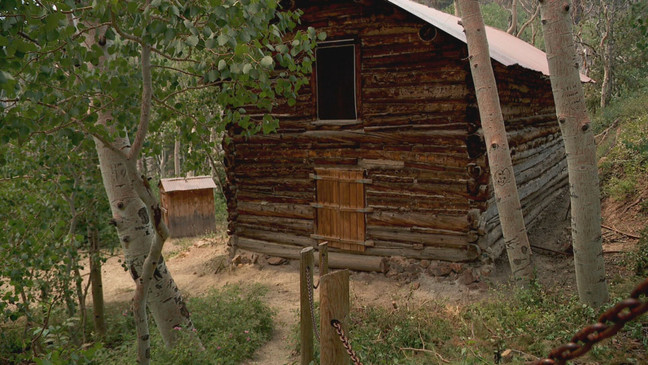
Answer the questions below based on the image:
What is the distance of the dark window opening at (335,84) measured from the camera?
33.7 ft

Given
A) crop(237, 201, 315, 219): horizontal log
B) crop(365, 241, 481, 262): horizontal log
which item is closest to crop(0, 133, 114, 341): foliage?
crop(237, 201, 315, 219): horizontal log

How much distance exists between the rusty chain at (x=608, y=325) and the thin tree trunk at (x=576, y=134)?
4.07m

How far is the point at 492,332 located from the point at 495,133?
2.59 meters

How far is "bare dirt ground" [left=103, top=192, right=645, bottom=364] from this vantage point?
24.5ft

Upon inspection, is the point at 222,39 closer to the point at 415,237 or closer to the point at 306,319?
the point at 306,319

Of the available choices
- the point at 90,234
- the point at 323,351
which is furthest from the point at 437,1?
the point at 323,351

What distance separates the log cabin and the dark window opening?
2 cm

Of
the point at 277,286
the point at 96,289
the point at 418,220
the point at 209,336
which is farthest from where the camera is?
the point at 277,286

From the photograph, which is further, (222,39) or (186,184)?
(186,184)

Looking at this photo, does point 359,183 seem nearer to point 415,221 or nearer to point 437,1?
point 415,221

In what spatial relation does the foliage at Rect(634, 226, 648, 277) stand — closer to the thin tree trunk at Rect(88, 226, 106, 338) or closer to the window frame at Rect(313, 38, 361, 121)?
the window frame at Rect(313, 38, 361, 121)

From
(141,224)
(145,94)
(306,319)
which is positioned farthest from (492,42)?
(145,94)

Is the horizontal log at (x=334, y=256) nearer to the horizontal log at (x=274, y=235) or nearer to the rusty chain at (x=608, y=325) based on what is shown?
the horizontal log at (x=274, y=235)

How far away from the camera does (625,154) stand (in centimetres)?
1188
